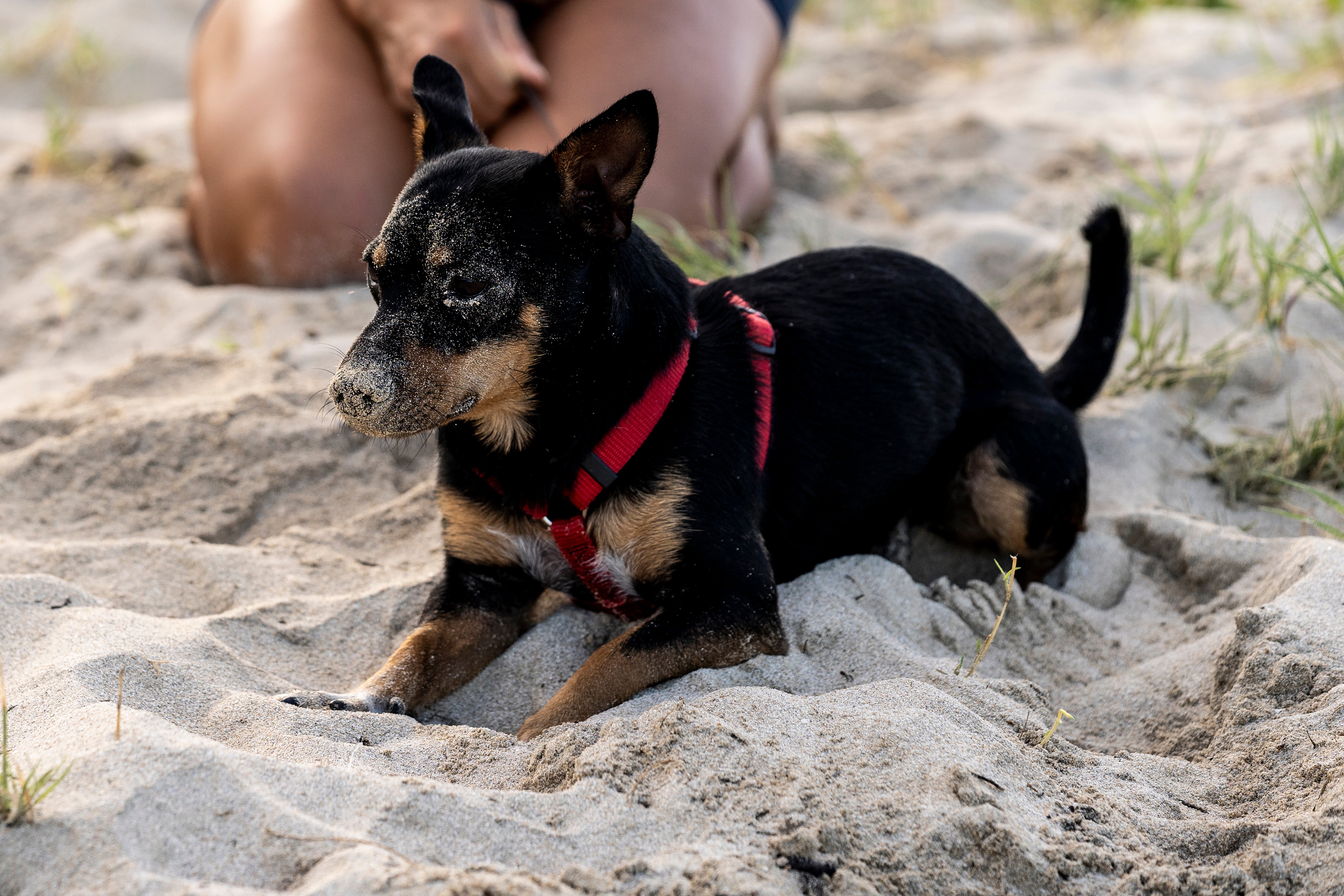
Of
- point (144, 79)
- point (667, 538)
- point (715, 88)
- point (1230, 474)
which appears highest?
point (715, 88)

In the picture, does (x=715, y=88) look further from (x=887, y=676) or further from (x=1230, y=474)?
(x=887, y=676)

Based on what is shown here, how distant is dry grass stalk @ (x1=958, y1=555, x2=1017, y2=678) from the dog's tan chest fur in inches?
29.6

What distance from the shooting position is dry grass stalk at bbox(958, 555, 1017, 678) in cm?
261

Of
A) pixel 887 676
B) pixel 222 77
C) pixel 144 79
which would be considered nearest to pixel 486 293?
pixel 887 676

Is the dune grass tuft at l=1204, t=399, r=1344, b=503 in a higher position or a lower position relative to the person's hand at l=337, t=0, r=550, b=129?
lower

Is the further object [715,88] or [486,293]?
[715,88]

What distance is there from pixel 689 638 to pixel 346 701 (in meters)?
0.79

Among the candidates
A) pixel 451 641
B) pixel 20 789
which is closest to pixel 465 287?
pixel 451 641

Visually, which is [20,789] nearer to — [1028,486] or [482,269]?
[482,269]

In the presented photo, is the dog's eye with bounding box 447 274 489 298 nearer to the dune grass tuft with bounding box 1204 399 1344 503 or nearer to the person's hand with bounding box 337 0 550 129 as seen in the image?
the person's hand with bounding box 337 0 550 129

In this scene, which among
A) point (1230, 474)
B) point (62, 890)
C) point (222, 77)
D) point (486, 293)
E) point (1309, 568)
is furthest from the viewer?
point (222, 77)

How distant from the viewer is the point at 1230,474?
12.4ft

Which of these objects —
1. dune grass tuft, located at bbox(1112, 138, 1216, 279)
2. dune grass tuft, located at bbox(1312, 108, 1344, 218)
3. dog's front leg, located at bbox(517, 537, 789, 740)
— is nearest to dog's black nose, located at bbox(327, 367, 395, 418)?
dog's front leg, located at bbox(517, 537, 789, 740)

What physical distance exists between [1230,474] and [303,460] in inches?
122
